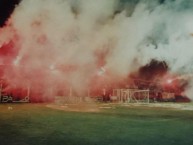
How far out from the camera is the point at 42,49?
19844mm

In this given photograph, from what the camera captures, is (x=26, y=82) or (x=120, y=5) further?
(x=26, y=82)

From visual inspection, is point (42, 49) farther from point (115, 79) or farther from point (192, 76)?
point (192, 76)

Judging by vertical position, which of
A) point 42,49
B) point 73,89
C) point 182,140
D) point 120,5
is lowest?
point 182,140

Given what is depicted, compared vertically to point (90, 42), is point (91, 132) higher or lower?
lower

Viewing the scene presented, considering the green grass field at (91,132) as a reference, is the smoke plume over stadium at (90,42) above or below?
above

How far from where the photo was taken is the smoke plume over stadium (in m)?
15.3

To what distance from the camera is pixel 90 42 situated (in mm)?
17781

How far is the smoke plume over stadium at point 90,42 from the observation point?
15328mm

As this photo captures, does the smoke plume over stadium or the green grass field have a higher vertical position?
the smoke plume over stadium

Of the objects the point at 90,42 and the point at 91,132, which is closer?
the point at 91,132

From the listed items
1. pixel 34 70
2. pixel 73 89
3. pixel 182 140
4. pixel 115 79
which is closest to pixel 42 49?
pixel 34 70

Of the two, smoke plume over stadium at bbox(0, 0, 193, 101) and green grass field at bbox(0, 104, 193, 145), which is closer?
green grass field at bbox(0, 104, 193, 145)

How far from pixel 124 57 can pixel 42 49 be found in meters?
5.92

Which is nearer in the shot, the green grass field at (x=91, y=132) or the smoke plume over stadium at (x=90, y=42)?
the green grass field at (x=91, y=132)
